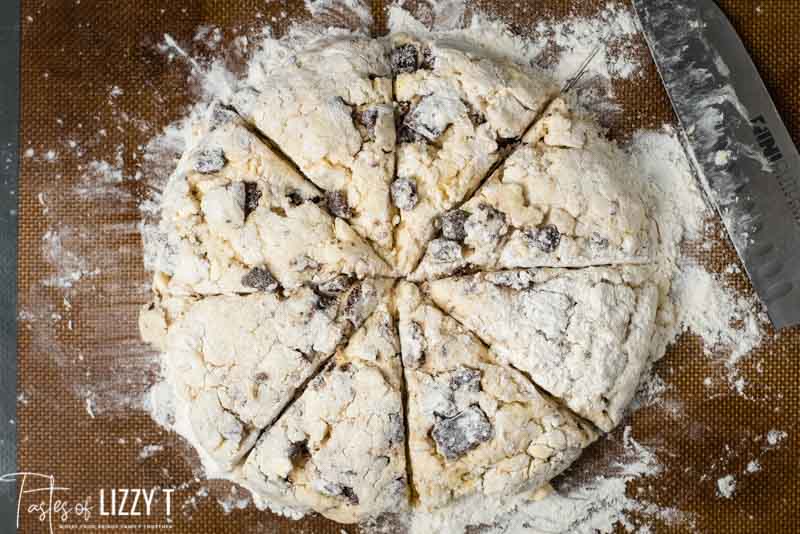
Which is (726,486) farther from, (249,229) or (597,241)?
(249,229)

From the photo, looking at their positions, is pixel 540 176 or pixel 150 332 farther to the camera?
pixel 150 332

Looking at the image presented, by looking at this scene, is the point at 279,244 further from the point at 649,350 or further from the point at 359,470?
the point at 649,350

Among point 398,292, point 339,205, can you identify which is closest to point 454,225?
point 398,292

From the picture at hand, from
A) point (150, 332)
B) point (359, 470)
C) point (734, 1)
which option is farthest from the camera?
point (734, 1)

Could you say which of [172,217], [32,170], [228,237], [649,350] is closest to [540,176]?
[649,350]

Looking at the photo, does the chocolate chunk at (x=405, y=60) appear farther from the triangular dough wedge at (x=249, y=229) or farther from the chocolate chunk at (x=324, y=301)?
the chocolate chunk at (x=324, y=301)

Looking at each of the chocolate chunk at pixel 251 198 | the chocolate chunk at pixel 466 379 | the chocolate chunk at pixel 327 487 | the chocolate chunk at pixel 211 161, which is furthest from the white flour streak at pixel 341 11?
the chocolate chunk at pixel 327 487
